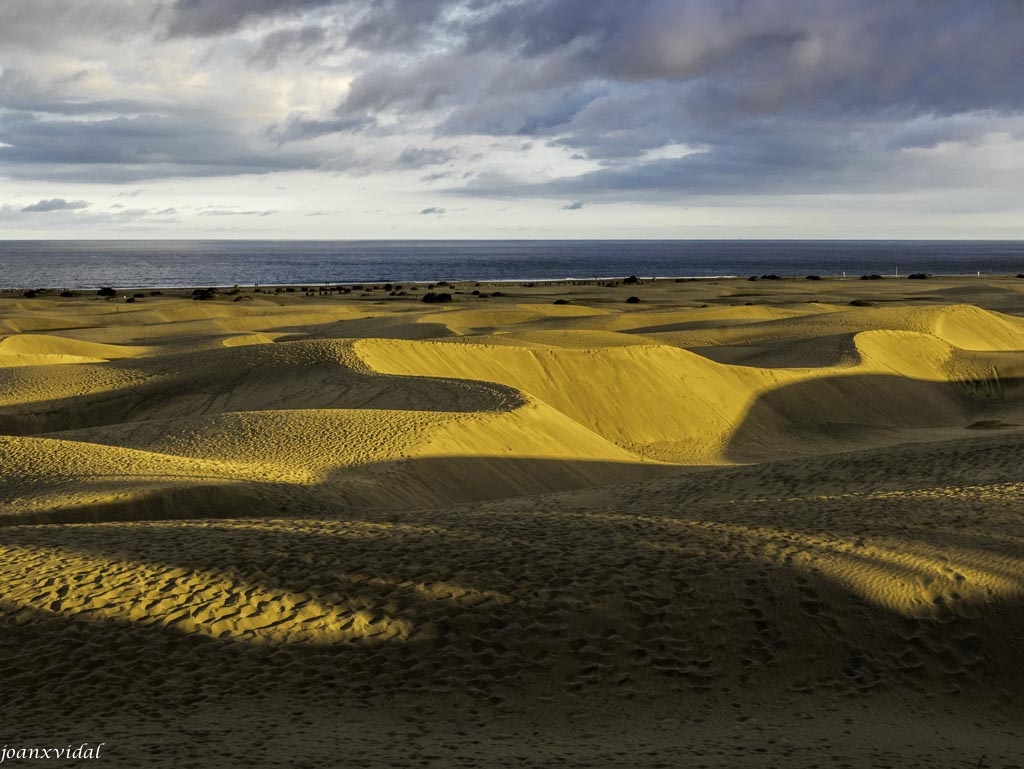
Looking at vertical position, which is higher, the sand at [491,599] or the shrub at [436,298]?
the shrub at [436,298]

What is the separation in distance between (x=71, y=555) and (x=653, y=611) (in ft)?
18.2

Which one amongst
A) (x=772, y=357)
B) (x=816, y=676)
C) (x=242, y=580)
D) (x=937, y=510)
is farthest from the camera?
(x=772, y=357)

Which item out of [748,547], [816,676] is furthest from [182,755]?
[748,547]

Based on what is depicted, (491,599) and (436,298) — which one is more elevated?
(436,298)

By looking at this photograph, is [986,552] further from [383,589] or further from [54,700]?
[54,700]

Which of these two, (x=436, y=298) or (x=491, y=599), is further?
(x=436, y=298)

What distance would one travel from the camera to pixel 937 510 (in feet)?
37.9

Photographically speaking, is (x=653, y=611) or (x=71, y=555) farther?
(x=71, y=555)

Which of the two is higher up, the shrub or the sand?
the shrub

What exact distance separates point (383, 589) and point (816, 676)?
145 inches

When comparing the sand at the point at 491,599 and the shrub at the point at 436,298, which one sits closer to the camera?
the sand at the point at 491,599

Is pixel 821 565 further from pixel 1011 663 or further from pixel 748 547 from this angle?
pixel 1011 663

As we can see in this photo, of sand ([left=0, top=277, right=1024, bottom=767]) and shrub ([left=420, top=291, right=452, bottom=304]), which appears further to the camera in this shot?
shrub ([left=420, top=291, right=452, bottom=304])

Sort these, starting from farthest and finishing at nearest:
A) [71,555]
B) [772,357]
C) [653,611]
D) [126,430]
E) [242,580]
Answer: [772,357] → [126,430] → [71,555] → [242,580] → [653,611]
